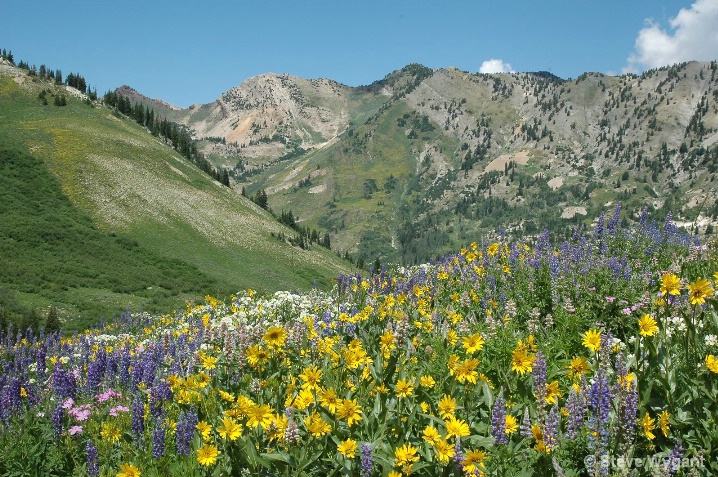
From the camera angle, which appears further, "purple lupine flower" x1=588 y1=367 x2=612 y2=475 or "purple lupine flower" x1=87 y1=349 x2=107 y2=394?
"purple lupine flower" x1=87 y1=349 x2=107 y2=394

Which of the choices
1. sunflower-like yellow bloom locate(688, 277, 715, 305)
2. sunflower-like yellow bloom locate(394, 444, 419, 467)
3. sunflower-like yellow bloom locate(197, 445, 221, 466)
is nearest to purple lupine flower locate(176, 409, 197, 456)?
sunflower-like yellow bloom locate(197, 445, 221, 466)

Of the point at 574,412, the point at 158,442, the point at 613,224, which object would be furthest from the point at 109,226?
the point at 574,412

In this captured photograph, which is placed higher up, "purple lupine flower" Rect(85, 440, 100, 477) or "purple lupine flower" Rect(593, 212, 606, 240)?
"purple lupine flower" Rect(593, 212, 606, 240)

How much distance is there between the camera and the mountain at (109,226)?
210 ft

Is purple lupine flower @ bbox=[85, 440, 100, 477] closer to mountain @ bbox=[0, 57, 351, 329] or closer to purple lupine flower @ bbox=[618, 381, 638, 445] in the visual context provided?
purple lupine flower @ bbox=[618, 381, 638, 445]

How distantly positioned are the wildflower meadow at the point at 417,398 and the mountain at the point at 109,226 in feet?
155

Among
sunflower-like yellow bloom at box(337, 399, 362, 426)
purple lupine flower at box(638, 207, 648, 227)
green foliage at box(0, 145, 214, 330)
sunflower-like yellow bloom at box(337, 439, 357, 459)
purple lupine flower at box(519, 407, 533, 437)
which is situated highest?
purple lupine flower at box(638, 207, 648, 227)

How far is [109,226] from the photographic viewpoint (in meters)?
85.2

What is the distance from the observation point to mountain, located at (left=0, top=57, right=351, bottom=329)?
2520 inches

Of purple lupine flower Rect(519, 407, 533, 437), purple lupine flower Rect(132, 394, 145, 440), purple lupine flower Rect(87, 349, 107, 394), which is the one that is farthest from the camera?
purple lupine flower Rect(87, 349, 107, 394)

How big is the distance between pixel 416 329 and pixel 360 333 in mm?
1378

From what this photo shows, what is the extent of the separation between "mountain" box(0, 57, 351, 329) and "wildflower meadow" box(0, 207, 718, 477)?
155 ft

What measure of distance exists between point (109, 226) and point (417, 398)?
91.5m

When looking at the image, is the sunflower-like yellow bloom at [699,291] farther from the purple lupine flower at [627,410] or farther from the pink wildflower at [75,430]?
the pink wildflower at [75,430]
